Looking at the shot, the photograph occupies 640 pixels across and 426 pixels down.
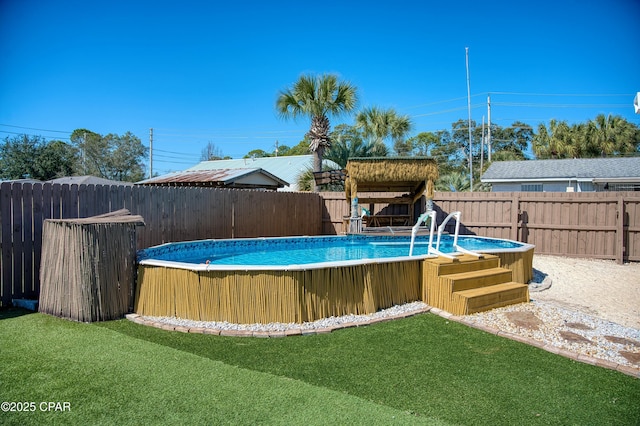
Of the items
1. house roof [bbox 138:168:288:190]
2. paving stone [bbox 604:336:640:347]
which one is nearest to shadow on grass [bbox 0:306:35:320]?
paving stone [bbox 604:336:640:347]

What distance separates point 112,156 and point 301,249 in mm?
35580

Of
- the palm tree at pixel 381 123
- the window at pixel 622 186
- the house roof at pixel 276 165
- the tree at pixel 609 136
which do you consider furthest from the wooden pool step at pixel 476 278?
the tree at pixel 609 136

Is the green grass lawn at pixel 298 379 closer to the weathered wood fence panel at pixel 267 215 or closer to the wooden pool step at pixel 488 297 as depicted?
the wooden pool step at pixel 488 297

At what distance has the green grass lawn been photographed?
2734mm

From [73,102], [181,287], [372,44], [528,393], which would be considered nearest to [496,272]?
[528,393]

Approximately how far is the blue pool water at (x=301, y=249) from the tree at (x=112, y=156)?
1333 inches

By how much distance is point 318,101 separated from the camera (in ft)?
52.2

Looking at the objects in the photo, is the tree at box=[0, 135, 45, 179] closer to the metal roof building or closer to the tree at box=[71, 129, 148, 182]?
the tree at box=[71, 129, 148, 182]

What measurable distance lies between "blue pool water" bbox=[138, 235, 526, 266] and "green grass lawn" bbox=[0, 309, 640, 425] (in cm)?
306

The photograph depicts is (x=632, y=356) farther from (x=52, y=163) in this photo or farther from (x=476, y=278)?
(x=52, y=163)

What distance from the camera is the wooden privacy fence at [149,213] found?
536cm

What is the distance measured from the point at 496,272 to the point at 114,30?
1622 cm

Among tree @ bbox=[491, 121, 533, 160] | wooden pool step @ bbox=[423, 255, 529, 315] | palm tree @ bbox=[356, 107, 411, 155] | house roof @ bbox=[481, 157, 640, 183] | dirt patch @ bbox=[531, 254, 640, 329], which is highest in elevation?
tree @ bbox=[491, 121, 533, 160]

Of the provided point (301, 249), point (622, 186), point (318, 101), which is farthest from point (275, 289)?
point (622, 186)
